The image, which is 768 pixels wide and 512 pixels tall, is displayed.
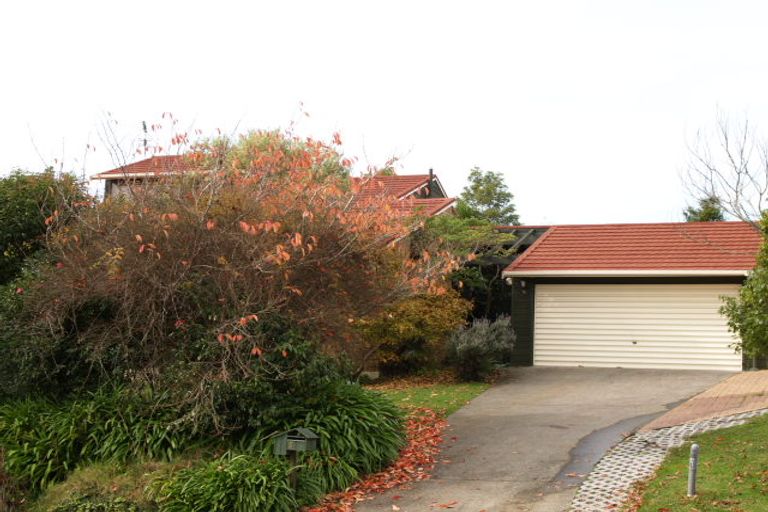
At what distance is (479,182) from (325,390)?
81.4 feet

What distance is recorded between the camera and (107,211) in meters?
10.3

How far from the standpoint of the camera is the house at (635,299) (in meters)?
18.0

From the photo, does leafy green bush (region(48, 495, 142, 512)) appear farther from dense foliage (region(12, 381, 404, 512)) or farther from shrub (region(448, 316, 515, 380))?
shrub (region(448, 316, 515, 380))

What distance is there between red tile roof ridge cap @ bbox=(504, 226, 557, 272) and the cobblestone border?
8376mm

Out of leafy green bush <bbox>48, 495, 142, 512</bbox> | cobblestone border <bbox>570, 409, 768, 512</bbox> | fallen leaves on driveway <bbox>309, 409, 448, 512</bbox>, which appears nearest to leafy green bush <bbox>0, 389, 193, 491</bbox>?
leafy green bush <bbox>48, 495, 142, 512</bbox>

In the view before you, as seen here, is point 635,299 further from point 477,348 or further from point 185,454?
point 185,454

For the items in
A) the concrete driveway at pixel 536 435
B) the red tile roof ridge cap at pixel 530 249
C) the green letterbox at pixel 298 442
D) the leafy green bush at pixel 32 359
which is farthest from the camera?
the red tile roof ridge cap at pixel 530 249

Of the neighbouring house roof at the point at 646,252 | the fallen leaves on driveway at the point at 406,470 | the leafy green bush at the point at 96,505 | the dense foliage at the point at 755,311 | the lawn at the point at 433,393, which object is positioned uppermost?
the neighbouring house roof at the point at 646,252

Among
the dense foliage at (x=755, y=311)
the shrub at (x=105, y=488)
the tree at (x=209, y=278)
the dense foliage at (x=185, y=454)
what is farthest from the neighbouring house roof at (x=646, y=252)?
the shrub at (x=105, y=488)

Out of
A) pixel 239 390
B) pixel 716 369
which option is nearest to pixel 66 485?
pixel 239 390

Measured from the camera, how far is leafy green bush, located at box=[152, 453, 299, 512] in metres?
8.14

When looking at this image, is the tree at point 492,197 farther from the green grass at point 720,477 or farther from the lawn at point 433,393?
the green grass at point 720,477

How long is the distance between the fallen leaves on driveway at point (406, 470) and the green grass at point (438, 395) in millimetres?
1267

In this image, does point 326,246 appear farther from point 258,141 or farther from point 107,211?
point 258,141
